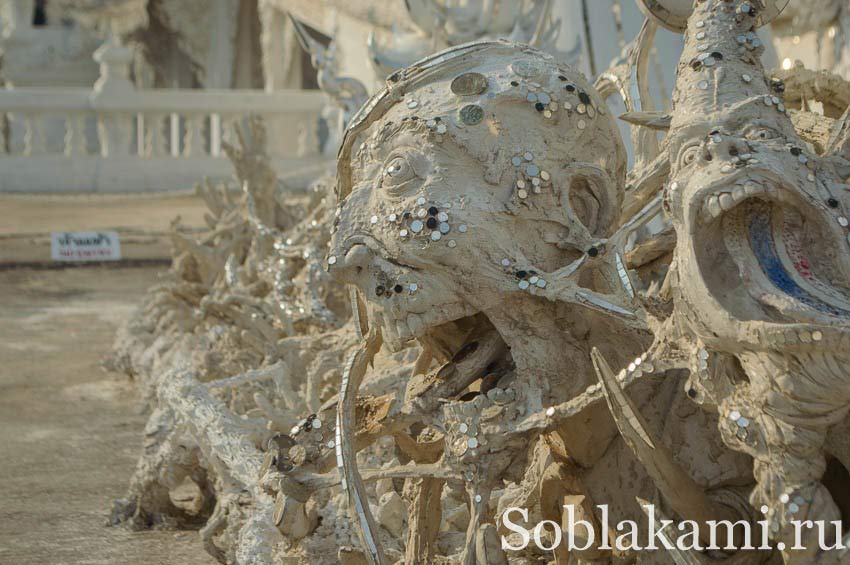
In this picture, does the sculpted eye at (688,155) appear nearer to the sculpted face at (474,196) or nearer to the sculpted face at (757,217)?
the sculpted face at (757,217)

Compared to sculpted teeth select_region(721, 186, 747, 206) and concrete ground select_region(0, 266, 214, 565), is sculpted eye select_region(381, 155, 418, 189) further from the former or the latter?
concrete ground select_region(0, 266, 214, 565)

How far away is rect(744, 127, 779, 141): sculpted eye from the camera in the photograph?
4.32 ft

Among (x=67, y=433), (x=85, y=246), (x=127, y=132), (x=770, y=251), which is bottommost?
(x=67, y=433)

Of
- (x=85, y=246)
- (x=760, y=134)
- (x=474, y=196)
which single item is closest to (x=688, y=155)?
(x=760, y=134)

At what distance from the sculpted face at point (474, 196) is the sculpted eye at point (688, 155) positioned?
0.89 feet

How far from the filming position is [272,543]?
201 centimetres

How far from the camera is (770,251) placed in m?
1.30

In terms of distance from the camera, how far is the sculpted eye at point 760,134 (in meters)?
1.32

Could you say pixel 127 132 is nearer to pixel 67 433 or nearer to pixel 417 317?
pixel 67 433

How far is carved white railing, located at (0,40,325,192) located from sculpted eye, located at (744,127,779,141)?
9736 millimetres

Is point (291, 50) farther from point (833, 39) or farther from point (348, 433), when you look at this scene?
point (348, 433)

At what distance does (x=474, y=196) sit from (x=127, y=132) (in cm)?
1051

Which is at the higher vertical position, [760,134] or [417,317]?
[760,134]

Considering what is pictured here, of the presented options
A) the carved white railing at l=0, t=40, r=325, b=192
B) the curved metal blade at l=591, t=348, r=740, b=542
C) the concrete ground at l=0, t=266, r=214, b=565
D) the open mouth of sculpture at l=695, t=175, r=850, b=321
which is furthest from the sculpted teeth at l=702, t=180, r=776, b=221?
the carved white railing at l=0, t=40, r=325, b=192
